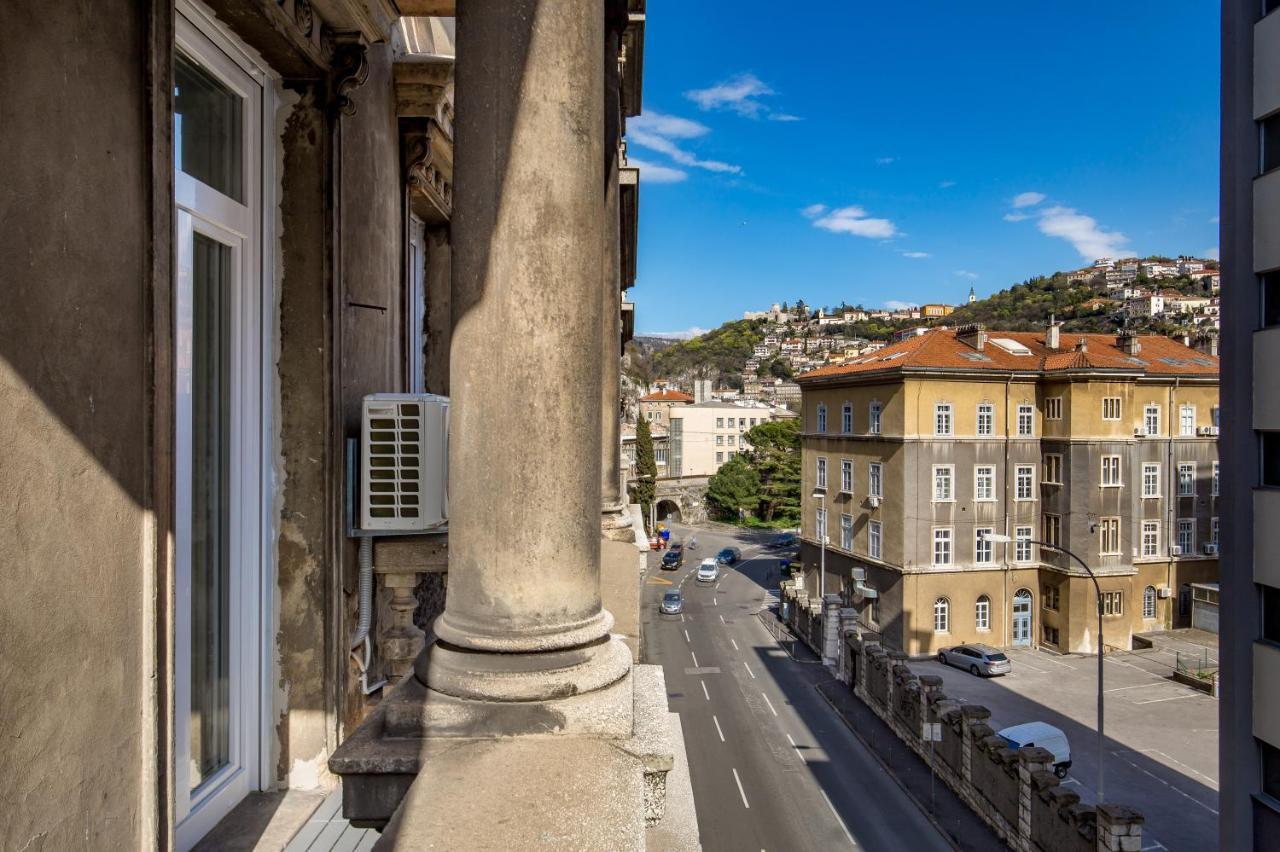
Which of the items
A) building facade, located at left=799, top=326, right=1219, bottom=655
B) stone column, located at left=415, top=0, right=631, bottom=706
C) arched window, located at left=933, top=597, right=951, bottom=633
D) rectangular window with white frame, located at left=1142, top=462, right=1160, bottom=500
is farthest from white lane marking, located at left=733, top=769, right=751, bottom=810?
rectangular window with white frame, located at left=1142, top=462, right=1160, bottom=500

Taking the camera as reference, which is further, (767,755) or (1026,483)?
(1026,483)

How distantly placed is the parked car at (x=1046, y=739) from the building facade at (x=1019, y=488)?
1035cm

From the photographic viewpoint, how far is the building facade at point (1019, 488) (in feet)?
107

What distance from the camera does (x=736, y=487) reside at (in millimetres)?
77125

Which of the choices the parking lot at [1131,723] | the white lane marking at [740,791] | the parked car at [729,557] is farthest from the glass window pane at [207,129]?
the parked car at [729,557]

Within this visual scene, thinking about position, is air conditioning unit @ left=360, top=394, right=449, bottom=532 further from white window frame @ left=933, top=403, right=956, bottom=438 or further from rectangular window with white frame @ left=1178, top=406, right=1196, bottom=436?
rectangular window with white frame @ left=1178, top=406, right=1196, bottom=436

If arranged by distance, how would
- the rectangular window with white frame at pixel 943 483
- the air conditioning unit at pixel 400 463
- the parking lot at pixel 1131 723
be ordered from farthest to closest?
the rectangular window with white frame at pixel 943 483 < the parking lot at pixel 1131 723 < the air conditioning unit at pixel 400 463

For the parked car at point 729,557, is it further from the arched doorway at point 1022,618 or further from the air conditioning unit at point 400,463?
the air conditioning unit at point 400,463

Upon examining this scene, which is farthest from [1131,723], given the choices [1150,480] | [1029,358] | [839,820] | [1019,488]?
[1029,358]

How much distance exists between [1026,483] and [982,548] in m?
3.47

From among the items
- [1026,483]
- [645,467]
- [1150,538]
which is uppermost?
[1026,483]

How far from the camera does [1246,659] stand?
13125mm

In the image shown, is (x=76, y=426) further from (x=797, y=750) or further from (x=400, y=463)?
(x=797, y=750)

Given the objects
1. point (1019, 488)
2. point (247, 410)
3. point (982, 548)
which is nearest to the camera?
point (247, 410)
